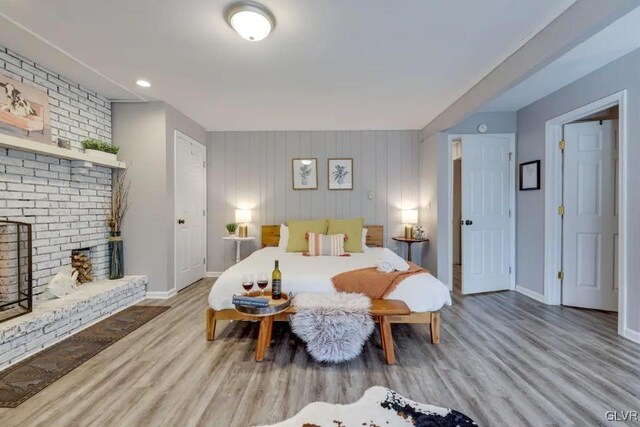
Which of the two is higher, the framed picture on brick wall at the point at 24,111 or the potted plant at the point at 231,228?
the framed picture on brick wall at the point at 24,111

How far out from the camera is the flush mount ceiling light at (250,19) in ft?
6.05

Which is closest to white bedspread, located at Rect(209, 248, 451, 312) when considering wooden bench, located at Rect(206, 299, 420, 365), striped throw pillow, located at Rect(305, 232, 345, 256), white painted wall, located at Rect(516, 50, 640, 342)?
wooden bench, located at Rect(206, 299, 420, 365)

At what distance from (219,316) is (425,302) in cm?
184

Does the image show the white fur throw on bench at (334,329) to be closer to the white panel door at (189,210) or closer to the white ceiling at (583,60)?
the white panel door at (189,210)

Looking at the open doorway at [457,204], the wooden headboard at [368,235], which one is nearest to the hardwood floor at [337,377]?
the wooden headboard at [368,235]

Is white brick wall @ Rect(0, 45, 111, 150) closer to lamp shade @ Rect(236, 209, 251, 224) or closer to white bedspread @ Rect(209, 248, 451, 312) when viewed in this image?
lamp shade @ Rect(236, 209, 251, 224)

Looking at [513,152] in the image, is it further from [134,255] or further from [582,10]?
[134,255]

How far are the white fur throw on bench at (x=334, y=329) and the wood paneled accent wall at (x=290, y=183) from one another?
270cm

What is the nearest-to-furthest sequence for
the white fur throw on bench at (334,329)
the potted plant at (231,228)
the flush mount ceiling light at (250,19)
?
1. the flush mount ceiling light at (250,19)
2. the white fur throw on bench at (334,329)
3. the potted plant at (231,228)

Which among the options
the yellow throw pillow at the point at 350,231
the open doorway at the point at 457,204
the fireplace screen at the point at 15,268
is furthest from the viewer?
the open doorway at the point at 457,204

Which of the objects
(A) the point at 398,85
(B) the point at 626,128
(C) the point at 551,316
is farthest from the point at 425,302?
(B) the point at 626,128

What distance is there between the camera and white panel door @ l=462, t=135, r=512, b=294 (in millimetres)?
4023

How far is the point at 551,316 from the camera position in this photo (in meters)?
3.14

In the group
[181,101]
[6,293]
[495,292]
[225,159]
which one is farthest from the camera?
[225,159]
